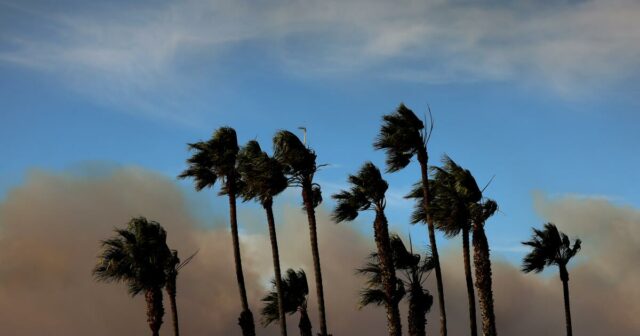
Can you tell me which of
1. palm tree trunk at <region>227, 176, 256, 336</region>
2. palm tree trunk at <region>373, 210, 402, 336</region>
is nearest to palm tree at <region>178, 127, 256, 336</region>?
palm tree trunk at <region>227, 176, 256, 336</region>

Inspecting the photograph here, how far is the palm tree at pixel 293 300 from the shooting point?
Result: 65188mm

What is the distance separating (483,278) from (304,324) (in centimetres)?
1537

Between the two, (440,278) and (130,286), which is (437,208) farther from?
(130,286)

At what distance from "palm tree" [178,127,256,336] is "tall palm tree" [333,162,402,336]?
8531 mm

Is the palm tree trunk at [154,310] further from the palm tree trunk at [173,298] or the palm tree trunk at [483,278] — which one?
the palm tree trunk at [483,278]

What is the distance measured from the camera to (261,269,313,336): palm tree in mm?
65188

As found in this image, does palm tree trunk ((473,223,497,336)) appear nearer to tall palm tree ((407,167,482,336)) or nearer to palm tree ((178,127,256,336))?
tall palm tree ((407,167,482,336))

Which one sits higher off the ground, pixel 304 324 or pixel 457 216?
pixel 457 216

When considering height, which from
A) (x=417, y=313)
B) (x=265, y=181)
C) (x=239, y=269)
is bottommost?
(x=417, y=313)

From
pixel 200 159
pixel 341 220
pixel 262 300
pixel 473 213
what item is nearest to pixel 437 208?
pixel 473 213

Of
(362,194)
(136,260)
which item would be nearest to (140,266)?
(136,260)

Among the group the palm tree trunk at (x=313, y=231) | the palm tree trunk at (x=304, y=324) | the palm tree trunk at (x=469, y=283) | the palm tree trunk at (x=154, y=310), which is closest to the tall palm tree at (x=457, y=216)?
the palm tree trunk at (x=469, y=283)

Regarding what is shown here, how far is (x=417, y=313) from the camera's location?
60.4 m

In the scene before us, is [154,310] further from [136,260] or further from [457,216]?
[457,216]
